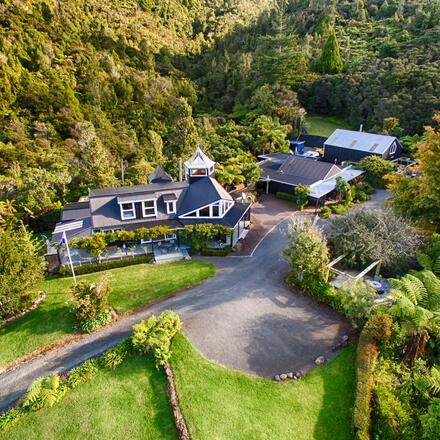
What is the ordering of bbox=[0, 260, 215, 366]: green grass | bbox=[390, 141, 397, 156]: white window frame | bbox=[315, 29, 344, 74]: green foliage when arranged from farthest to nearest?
1. bbox=[315, 29, 344, 74]: green foliage
2. bbox=[390, 141, 397, 156]: white window frame
3. bbox=[0, 260, 215, 366]: green grass

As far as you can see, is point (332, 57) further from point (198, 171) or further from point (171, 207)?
point (171, 207)

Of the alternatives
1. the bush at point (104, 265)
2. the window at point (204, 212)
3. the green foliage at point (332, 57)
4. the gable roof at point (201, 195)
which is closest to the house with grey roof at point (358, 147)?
the green foliage at point (332, 57)

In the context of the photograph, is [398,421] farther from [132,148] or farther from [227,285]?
[132,148]

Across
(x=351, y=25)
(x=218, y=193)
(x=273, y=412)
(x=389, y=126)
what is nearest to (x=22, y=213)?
(x=218, y=193)

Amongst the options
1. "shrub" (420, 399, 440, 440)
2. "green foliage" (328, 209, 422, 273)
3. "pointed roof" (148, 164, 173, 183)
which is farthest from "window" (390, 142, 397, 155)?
"shrub" (420, 399, 440, 440)

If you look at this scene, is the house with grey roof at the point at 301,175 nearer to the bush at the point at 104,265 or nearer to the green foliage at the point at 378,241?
the green foliage at the point at 378,241

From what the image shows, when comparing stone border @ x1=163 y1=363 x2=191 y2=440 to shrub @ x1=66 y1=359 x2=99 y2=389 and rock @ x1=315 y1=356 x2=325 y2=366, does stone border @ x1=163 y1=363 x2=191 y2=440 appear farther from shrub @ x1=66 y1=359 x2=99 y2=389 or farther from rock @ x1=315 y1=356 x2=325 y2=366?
rock @ x1=315 y1=356 x2=325 y2=366
